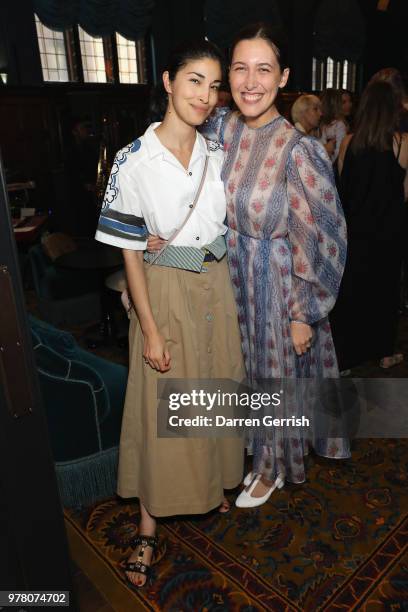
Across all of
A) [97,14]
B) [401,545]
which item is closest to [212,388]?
[401,545]

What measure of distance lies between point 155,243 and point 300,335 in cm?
64

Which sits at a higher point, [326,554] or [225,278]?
[225,278]

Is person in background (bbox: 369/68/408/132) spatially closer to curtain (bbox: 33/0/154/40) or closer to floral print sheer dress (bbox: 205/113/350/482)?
floral print sheer dress (bbox: 205/113/350/482)

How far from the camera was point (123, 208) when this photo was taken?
1591 millimetres

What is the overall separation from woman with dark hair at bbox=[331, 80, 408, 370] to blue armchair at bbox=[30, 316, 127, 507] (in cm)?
151

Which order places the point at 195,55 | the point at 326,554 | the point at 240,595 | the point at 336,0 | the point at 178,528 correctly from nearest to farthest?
1. the point at 195,55
2. the point at 240,595
3. the point at 326,554
4. the point at 178,528
5. the point at 336,0

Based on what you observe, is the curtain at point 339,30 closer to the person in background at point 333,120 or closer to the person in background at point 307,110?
the person in background at point 333,120

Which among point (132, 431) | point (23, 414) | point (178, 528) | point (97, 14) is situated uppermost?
point (97, 14)

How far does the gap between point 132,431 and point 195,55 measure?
126 centimetres

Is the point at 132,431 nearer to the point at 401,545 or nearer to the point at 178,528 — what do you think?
the point at 178,528

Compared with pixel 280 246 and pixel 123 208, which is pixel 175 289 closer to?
pixel 123 208

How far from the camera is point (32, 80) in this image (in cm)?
741

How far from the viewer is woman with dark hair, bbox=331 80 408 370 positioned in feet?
8.82

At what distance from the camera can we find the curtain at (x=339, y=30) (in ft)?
38.5
